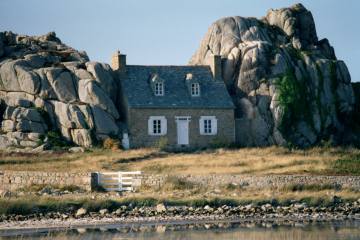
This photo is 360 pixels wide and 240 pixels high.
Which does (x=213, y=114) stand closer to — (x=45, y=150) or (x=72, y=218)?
(x=45, y=150)

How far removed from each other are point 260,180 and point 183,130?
47.0 feet

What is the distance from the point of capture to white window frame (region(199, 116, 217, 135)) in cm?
5372

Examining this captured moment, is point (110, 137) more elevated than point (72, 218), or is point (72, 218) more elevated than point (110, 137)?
point (110, 137)

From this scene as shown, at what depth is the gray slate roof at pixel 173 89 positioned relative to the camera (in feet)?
176

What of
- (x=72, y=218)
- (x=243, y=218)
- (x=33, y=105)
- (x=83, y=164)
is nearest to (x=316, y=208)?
(x=243, y=218)

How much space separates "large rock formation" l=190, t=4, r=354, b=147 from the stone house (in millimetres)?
1523

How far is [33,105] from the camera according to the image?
52.3m

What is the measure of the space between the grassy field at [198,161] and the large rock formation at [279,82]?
3.65m

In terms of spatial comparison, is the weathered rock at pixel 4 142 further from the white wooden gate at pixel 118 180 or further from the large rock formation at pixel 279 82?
the large rock formation at pixel 279 82

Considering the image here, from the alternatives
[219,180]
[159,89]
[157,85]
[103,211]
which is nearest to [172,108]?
[159,89]

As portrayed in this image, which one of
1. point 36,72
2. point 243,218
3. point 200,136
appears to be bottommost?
point 243,218

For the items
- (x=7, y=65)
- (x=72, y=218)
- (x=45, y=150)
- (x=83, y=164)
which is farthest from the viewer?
(x=7, y=65)

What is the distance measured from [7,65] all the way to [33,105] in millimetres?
3047

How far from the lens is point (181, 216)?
33.3m
